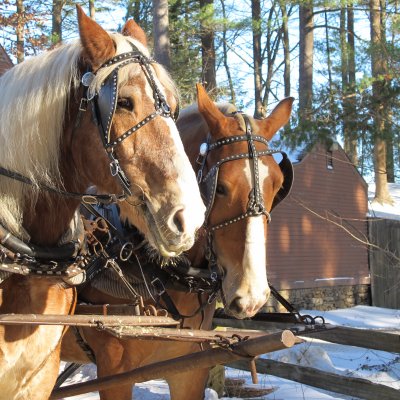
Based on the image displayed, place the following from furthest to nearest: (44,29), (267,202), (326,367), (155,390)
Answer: (44,29) < (326,367) < (155,390) < (267,202)

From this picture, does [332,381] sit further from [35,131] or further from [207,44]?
[207,44]

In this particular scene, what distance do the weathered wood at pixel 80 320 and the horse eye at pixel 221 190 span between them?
0.86 meters

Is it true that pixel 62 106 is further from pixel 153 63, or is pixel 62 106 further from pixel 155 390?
pixel 155 390

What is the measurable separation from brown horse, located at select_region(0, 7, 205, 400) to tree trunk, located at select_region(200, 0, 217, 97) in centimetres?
1296

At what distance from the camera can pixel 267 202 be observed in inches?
142

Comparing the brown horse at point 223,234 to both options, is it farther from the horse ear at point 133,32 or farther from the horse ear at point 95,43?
the horse ear at point 95,43

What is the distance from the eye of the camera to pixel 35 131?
2684 mm

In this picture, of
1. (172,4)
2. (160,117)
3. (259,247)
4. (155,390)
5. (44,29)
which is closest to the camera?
(160,117)

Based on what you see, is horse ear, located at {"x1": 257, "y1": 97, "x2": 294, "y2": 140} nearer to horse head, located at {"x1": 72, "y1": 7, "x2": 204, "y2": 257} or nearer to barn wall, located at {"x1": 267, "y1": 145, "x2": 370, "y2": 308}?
horse head, located at {"x1": 72, "y1": 7, "x2": 204, "y2": 257}

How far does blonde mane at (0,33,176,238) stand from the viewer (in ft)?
8.79

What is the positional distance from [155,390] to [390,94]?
4257 mm

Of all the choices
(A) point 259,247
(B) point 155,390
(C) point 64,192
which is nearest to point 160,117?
(C) point 64,192

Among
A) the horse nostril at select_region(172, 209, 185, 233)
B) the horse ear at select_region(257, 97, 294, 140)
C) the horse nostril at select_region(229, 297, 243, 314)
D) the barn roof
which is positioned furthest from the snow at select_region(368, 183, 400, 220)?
the horse nostril at select_region(172, 209, 185, 233)

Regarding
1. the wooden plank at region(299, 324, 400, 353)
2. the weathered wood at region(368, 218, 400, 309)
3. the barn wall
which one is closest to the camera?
the wooden plank at region(299, 324, 400, 353)
